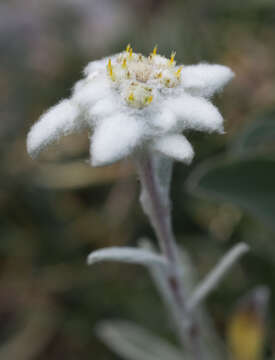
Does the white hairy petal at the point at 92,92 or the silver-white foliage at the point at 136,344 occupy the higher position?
the white hairy petal at the point at 92,92

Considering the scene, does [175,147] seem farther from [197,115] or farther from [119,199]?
[119,199]

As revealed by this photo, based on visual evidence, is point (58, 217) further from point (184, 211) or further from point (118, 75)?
point (118, 75)

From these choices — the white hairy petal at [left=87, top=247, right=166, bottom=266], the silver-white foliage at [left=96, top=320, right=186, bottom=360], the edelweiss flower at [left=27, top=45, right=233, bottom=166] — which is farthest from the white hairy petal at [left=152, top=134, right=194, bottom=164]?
the silver-white foliage at [left=96, top=320, right=186, bottom=360]

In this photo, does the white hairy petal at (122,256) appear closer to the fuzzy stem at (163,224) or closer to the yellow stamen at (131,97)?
the fuzzy stem at (163,224)

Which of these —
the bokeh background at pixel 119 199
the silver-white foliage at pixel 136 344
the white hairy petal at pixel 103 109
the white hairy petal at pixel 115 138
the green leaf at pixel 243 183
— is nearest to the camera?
the white hairy petal at pixel 115 138

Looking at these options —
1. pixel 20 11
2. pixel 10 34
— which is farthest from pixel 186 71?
pixel 20 11

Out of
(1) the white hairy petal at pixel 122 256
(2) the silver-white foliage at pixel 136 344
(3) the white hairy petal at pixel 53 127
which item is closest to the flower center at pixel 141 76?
(3) the white hairy petal at pixel 53 127

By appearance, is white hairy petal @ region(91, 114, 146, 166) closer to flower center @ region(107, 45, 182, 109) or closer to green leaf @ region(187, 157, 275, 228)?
flower center @ region(107, 45, 182, 109)

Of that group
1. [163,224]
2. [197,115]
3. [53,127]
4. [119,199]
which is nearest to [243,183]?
[163,224]

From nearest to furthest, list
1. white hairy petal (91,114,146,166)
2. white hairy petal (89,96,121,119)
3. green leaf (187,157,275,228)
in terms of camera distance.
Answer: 1. white hairy petal (91,114,146,166)
2. white hairy petal (89,96,121,119)
3. green leaf (187,157,275,228)
